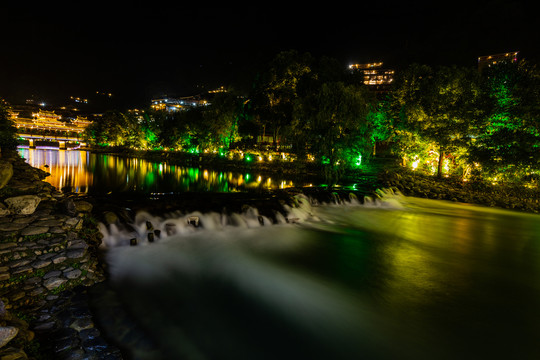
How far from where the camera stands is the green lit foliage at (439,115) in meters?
21.6

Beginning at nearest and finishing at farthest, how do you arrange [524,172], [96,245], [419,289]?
1. [419,289]
2. [96,245]
3. [524,172]

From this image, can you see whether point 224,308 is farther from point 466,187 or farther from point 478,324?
point 466,187

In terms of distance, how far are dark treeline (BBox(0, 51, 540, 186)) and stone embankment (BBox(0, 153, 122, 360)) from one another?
614 inches

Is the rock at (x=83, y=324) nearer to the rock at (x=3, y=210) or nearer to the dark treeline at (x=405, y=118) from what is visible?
the rock at (x=3, y=210)

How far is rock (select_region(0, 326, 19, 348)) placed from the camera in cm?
327

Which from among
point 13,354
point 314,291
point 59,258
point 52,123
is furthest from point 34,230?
point 52,123

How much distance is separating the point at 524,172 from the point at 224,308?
2034cm

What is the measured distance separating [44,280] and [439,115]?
2655 cm

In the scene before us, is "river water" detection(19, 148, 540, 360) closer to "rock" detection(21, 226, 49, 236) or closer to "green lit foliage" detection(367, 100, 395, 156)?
"rock" detection(21, 226, 49, 236)

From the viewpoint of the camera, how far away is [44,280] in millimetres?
5172

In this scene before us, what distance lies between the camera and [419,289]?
7.17m

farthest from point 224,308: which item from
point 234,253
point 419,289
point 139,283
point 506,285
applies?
point 506,285

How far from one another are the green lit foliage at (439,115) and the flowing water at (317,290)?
1128 cm

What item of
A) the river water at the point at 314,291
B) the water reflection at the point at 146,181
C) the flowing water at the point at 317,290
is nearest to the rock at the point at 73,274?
the river water at the point at 314,291
